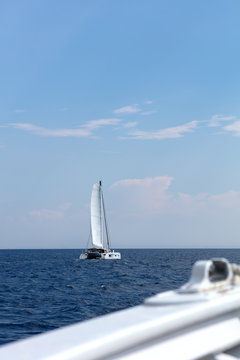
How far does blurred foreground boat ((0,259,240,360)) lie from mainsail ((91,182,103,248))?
69937 mm

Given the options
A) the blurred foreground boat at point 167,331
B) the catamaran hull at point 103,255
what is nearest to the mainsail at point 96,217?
the catamaran hull at point 103,255

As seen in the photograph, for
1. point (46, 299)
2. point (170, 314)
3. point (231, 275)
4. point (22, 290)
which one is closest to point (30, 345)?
point (170, 314)

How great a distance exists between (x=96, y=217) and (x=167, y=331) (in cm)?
7055

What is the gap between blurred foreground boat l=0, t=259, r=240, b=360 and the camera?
2.01m

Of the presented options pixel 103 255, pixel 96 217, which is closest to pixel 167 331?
pixel 103 255

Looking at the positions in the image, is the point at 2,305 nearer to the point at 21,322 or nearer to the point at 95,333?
the point at 21,322

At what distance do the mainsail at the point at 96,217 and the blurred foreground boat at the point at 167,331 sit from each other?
69.9 metres

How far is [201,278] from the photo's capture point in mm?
2547

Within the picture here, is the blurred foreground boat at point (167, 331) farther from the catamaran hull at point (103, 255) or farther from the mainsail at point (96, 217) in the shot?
the mainsail at point (96, 217)

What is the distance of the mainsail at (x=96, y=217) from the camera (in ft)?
238

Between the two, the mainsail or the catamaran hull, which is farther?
the mainsail

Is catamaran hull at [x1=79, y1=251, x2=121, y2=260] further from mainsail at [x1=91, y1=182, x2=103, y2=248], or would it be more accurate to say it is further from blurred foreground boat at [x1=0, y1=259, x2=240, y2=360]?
blurred foreground boat at [x1=0, y1=259, x2=240, y2=360]

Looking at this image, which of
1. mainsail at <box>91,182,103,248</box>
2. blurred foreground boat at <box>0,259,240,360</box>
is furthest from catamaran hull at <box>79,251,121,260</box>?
blurred foreground boat at <box>0,259,240,360</box>

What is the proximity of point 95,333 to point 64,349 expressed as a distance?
186 mm
